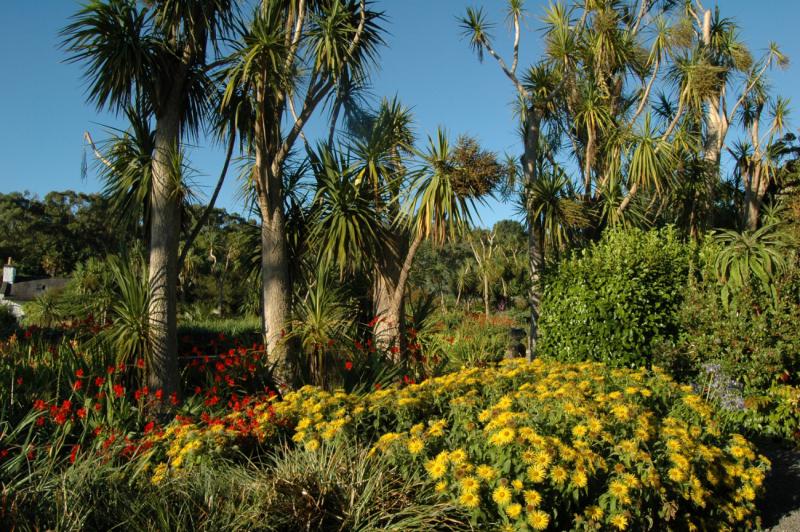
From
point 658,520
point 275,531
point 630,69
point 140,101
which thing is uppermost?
point 630,69

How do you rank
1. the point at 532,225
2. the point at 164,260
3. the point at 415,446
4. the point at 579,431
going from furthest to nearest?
the point at 532,225
the point at 164,260
the point at 579,431
the point at 415,446

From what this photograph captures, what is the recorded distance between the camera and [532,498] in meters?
2.98

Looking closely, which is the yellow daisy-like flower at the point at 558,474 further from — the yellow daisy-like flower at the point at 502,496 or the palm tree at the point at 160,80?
the palm tree at the point at 160,80

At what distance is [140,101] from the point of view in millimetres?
7148

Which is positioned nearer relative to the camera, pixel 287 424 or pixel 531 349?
pixel 287 424

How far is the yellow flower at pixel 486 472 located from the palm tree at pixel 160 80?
14.0 feet

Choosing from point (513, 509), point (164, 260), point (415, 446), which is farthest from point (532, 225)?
point (513, 509)

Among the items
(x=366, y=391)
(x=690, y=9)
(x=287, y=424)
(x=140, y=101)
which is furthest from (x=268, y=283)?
(x=690, y=9)

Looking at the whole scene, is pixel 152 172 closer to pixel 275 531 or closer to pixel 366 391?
pixel 366 391

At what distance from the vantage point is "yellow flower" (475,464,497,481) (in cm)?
309

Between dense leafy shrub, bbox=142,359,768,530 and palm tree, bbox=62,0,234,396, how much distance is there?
2.40m

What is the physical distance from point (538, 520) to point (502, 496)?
0.20 metres

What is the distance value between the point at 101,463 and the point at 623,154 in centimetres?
909

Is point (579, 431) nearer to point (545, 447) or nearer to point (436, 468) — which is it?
point (545, 447)
